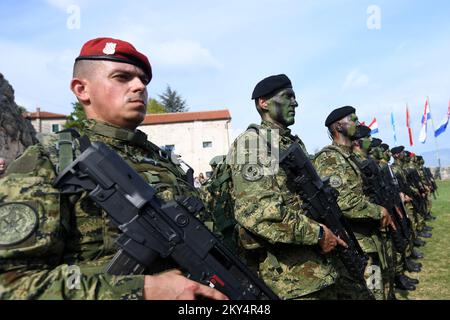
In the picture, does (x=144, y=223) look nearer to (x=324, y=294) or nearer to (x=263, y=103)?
(x=324, y=294)

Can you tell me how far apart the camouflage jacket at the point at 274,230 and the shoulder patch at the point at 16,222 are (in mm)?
1516

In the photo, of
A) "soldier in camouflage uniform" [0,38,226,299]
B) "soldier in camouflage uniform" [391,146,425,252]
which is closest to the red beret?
"soldier in camouflage uniform" [0,38,226,299]

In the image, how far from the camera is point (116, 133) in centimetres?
177

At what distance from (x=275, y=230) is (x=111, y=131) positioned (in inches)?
51.0

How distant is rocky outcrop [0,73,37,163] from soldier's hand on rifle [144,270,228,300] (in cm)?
896

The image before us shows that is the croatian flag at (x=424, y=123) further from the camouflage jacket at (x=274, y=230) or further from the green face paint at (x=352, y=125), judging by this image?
the camouflage jacket at (x=274, y=230)

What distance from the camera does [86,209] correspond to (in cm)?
151

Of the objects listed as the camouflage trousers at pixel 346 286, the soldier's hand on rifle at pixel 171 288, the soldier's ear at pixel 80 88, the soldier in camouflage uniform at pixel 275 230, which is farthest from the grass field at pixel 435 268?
the soldier's ear at pixel 80 88

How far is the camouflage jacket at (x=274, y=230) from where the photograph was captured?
Answer: 2.51 m

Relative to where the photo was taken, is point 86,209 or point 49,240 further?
point 86,209

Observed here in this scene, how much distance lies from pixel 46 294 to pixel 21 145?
33.1 feet

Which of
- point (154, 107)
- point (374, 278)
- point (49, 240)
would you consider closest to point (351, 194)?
point (374, 278)

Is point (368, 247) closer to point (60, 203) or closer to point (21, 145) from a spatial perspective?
point (60, 203)

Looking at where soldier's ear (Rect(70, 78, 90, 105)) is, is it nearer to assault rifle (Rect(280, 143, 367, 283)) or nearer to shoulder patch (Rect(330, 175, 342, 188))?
assault rifle (Rect(280, 143, 367, 283))
